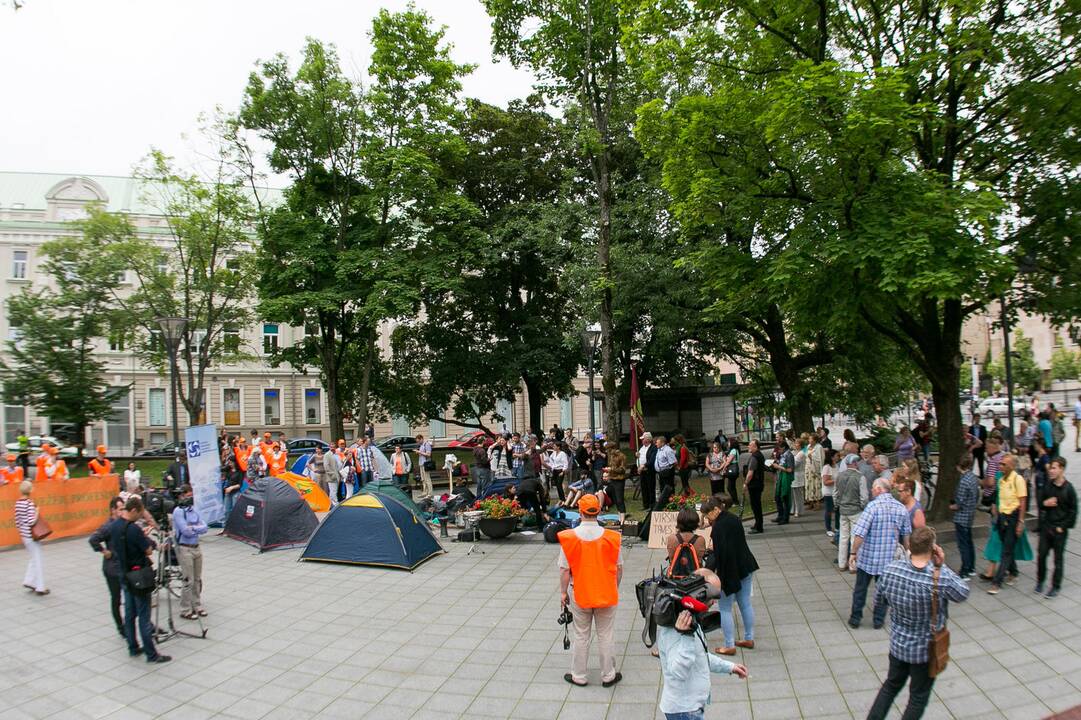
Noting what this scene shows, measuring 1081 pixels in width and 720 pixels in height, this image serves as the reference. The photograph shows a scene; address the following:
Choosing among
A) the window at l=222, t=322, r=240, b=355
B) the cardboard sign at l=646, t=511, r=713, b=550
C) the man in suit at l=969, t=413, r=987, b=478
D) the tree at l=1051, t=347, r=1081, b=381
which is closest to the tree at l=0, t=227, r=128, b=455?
the window at l=222, t=322, r=240, b=355

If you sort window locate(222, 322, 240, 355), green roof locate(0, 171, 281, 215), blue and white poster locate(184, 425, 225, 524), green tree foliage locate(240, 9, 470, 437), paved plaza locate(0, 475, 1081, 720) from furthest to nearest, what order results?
1. green roof locate(0, 171, 281, 215)
2. window locate(222, 322, 240, 355)
3. green tree foliage locate(240, 9, 470, 437)
4. blue and white poster locate(184, 425, 225, 524)
5. paved plaza locate(0, 475, 1081, 720)

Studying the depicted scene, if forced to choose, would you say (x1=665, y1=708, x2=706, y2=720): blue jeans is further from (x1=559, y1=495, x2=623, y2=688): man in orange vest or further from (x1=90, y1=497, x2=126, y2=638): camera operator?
(x1=90, y1=497, x2=126, y2=638): camera operator

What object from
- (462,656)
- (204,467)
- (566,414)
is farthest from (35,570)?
(566,414)

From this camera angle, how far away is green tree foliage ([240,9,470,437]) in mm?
24719

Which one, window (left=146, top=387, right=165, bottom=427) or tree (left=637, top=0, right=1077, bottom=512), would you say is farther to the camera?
window (left=146, top=387, right=165, bottom=427)

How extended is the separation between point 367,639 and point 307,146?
2263 centimetres

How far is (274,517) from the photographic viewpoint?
1356 cm

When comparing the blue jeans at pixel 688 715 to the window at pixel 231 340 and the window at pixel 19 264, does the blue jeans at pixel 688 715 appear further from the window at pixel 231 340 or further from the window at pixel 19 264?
the window at pixel 19 264

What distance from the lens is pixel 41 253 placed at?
29.9 meters

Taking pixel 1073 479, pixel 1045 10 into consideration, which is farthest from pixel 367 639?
pixel 1073 479

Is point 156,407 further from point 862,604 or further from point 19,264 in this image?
point 862,604

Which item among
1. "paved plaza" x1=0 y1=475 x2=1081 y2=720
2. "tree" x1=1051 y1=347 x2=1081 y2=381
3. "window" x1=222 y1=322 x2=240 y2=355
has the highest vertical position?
"window" x1=222 y1=322 x2=240 y2=355

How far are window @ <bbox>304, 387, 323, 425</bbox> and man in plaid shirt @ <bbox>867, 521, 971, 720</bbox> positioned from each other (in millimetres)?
45728

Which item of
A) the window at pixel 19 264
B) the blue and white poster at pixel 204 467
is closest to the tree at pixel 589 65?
the blue and white poster at pixel 204 467
